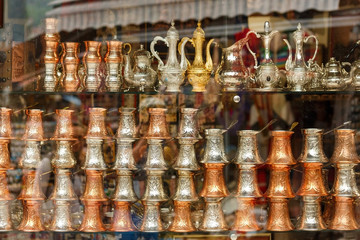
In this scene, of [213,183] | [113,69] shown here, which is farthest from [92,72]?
[213,183]

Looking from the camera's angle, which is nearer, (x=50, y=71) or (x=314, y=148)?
(x=314, y=148)

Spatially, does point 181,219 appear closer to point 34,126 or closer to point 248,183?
point 248,183

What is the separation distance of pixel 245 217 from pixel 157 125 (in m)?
0.63

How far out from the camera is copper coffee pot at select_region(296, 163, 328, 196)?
11.5 feet

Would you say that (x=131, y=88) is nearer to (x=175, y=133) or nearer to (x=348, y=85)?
(x=175, y=133)

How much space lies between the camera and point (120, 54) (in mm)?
3584

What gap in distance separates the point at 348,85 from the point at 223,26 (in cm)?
85

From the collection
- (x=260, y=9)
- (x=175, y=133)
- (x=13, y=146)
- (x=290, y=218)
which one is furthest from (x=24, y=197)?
(x=260, y=9)

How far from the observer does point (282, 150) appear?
11.5ft

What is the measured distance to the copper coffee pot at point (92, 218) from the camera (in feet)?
11.6

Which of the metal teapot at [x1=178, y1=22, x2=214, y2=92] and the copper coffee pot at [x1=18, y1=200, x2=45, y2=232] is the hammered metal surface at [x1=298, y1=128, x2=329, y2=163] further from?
the copper coffee pot at [x1=18, y1=200, x2=45, y2=232]

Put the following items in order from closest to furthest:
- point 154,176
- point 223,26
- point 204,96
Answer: point 154,176
point 204,96
point 223,26

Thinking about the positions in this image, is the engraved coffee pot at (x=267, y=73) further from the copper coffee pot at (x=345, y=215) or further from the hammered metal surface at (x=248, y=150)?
the copper coffee pot at (x=345, y=215)

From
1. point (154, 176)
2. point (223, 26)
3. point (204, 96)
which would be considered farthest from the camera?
point (223, 26)
